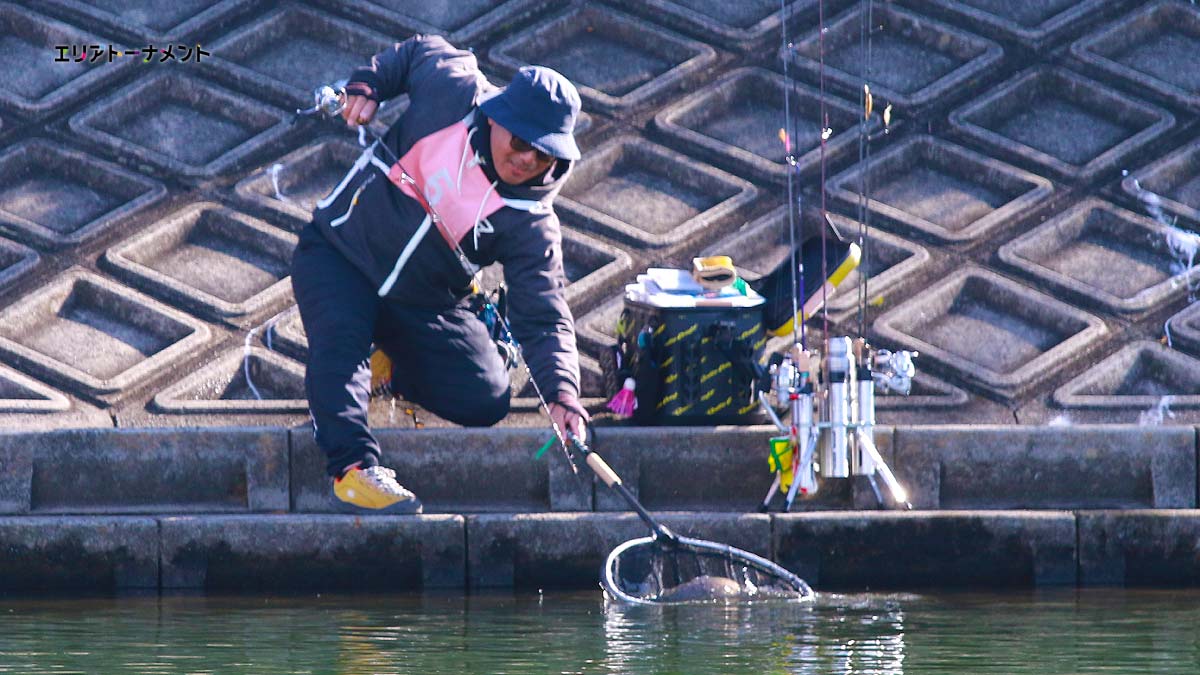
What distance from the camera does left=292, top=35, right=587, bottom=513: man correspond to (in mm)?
7332

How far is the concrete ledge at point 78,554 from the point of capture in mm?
7320

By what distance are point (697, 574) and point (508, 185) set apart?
1.65 m

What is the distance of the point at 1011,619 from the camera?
6719mm

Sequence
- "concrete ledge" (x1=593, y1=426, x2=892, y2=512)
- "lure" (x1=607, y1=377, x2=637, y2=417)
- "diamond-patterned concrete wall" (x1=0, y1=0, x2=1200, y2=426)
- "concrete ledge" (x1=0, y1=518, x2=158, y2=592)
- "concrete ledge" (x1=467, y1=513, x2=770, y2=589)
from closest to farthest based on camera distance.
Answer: "concrete ledge" (x1=0, y1=518, x2=158, y2=592) < "concrete ledge" (x1=467, y1=513, x2=770, y2=589) < "concrete ledge" (x1=593, y1=426, x2=892, y2=512) < "lure" (x1=607, y1=377, x2=637, y2=417) < "diamond-patterned concrete wall" (x1=0, y1=0, x2=1200, y2=426)

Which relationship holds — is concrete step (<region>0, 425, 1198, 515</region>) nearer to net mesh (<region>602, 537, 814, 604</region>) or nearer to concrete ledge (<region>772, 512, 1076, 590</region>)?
concrete ledge (<region>772, 512, 1076, 590</region>)

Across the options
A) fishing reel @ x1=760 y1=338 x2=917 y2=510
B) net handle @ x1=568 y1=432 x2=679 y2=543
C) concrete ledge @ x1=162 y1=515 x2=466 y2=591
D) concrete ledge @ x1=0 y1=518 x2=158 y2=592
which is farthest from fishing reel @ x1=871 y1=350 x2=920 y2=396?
concrete ledge @ x1=0 y1=518 x2=158 y2=592

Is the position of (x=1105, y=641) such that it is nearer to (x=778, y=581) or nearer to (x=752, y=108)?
(x=778, y=581)

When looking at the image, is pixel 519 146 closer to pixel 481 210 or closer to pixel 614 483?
pixel 481 210

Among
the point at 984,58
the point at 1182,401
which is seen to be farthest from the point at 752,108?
the point at 1182,401

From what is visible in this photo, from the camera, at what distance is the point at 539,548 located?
294 inches

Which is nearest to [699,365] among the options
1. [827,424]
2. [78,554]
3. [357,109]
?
[827,424]

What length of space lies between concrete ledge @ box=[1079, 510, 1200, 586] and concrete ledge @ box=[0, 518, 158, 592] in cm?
353

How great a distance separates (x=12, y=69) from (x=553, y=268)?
Answer: 5193mm

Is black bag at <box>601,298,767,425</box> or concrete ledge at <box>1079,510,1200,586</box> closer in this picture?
concrete ledge at <box>1079,510,1200,586</box>
